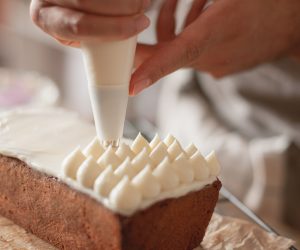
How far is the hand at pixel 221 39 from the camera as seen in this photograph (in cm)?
118

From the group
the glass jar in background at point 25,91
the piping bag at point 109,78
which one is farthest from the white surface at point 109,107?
the glass jar in background at point 25,91

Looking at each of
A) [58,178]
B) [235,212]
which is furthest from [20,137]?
[235,212]

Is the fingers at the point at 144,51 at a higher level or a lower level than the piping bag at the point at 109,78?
lower

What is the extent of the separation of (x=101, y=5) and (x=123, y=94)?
0.69 ft

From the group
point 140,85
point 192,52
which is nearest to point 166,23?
point 192,52

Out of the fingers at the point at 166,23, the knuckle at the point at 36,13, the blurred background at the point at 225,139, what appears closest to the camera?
the knuckle at the point at 36,13

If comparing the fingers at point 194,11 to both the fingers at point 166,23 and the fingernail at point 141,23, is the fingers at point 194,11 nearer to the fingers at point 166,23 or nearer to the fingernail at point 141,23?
the fingers at point 166,23

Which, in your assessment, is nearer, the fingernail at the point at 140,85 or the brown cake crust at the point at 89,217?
the brown cake crust at the point at 89,217

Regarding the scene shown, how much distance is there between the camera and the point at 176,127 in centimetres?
218

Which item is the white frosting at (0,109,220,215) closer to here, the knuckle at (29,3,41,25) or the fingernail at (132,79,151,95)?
the fingernail at (132,79,151,95)

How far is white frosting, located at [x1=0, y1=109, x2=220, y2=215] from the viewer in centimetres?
103

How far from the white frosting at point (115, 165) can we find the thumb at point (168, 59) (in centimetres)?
13

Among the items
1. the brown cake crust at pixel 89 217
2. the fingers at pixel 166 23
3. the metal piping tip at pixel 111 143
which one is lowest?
the brown cake crust at pixel 89 217

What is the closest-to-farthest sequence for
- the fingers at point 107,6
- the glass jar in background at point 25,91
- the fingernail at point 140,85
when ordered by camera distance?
the fingers at point 107,6 < the fingernail at point 140,85 < the glass jar in background at point 25,91
